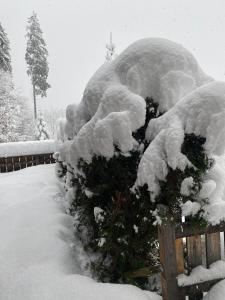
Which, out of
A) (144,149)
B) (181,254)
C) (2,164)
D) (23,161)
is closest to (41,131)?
(23,161)

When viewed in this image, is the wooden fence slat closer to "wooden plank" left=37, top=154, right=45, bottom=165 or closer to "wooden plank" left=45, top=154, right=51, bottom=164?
"wooden plank" left=37, top=154, right=45, bottom=165

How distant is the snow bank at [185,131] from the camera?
2.47m

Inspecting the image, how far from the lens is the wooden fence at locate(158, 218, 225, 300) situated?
2.72m

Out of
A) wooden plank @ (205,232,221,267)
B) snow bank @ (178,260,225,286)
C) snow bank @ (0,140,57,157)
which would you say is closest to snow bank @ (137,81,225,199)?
wooden plank @ (205,232,221,267)

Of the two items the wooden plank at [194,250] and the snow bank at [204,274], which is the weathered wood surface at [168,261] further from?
the wooden plank at [194,250]

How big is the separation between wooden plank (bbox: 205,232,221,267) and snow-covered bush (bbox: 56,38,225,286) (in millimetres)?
370

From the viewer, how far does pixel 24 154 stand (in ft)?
34.0

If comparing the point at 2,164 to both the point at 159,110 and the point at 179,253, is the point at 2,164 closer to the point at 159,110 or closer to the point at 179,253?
the point at 159,110

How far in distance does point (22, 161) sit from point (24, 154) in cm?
26

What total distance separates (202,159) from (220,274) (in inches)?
50.6

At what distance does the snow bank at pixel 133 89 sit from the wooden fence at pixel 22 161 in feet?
24.4

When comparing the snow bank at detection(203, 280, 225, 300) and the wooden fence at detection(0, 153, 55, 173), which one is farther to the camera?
the wooden fence at detection(0, 153, 55, 173)

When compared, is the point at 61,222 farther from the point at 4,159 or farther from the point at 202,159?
the point at 4,159

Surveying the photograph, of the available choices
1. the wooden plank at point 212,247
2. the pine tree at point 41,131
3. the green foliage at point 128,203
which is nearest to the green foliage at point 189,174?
the green foliage at point 128,203
